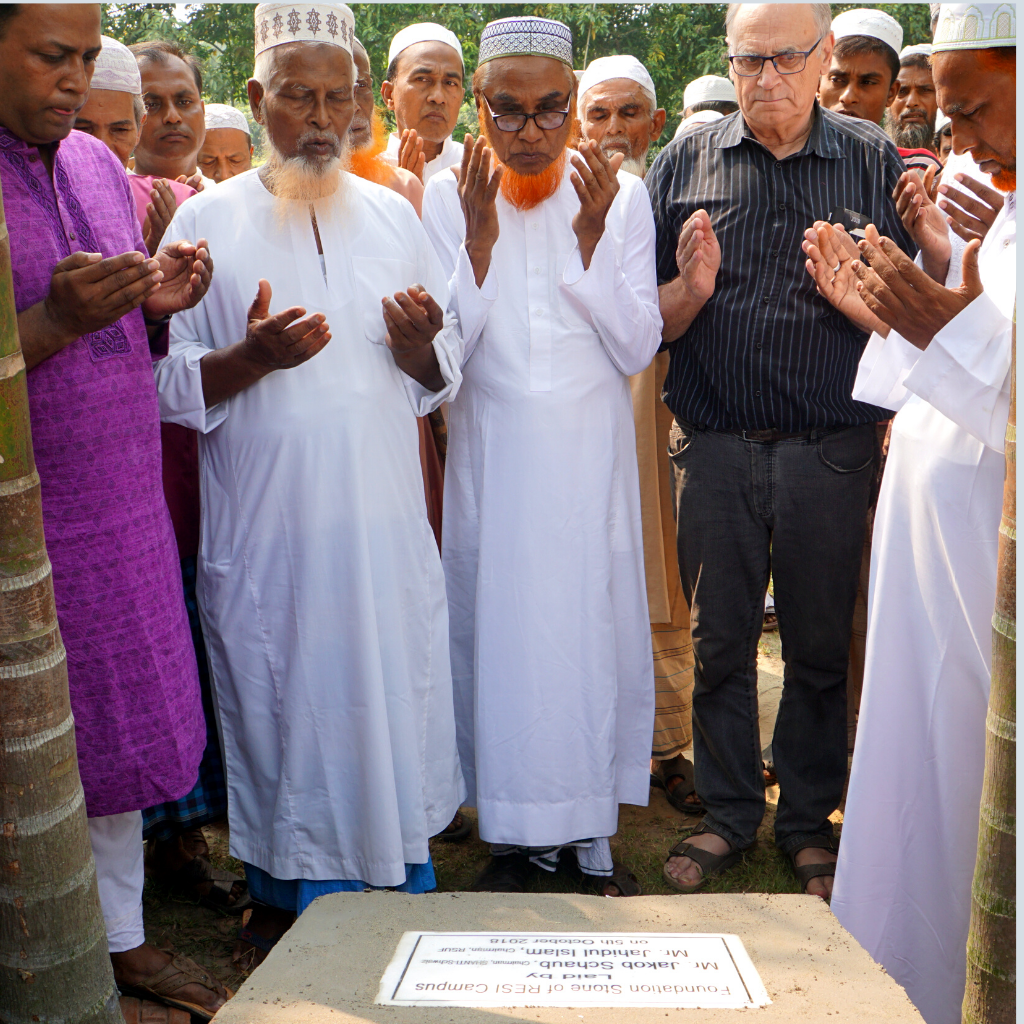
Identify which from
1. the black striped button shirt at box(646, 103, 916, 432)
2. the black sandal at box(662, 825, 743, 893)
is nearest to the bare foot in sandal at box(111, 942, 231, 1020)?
the black sandal at box(662, 825, 743, 893)

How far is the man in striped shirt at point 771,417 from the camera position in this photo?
3.47 meters

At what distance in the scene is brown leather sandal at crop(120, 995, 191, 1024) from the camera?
2.74 meters

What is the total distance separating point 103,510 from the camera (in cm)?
260

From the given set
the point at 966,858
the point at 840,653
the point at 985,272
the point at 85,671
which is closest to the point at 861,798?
the point at 966,858

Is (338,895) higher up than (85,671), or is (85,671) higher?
(85,671)

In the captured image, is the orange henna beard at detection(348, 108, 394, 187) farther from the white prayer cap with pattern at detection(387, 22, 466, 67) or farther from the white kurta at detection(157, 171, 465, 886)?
the white prayer cap with pattern at detection(387, 22, 466, 67)

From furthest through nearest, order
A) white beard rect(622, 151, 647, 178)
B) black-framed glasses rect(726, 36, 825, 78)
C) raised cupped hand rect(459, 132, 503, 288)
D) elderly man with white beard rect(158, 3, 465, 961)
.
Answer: white beard rect(622, 151, 647, 178) < black-framed glasses rect(726, 36, 825, 78) < raised cupped hand rect(459, 132, 503, 288) < elderly man with white beard rect(158, 3, 465, 961)

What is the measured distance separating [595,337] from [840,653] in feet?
4.29

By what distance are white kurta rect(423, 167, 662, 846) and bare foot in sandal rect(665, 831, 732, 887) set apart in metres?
0.30

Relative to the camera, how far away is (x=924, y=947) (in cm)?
274

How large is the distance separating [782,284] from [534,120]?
934 mm

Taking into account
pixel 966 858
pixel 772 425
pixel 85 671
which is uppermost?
pixel 772 425

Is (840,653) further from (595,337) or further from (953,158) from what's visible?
(953,158)

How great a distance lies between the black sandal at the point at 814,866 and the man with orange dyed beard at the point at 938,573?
0.70 metres
